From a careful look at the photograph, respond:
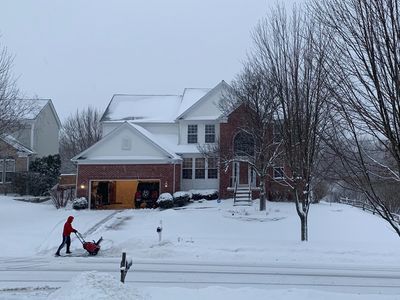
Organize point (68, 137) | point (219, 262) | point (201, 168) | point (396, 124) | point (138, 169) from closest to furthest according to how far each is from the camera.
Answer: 1. point (396, 124)
2. point (219, 262)
3. point (138, 169)
4. point (201, 168)
5. point (68, 137)

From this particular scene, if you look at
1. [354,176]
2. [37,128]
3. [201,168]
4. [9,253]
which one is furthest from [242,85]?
[37,128]

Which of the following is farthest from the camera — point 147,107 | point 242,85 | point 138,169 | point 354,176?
point 147,107

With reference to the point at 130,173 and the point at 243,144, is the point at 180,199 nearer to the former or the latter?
the point at 130,173

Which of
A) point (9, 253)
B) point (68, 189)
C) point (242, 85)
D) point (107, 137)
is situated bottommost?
point (9, 253)

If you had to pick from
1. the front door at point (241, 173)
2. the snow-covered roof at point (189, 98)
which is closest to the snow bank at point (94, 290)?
the front door at point (241, 173)

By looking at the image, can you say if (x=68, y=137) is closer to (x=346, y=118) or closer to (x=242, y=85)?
(x=242, y=85)

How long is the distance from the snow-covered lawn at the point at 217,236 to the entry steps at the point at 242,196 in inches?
25.5

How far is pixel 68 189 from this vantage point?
114 feet

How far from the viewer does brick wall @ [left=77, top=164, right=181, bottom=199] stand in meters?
33.1

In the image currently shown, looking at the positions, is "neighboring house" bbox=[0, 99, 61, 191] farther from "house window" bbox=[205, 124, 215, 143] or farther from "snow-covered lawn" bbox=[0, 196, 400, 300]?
"house window" bbox=[205, 124, 215, 143]

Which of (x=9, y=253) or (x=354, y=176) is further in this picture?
(x=9, y=253)

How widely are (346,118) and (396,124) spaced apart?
0.98 meters

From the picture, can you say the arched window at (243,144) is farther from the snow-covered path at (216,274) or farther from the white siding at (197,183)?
the snow-covered path at (216,274)

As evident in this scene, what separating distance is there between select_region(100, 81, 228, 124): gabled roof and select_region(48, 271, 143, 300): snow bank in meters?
28.6
